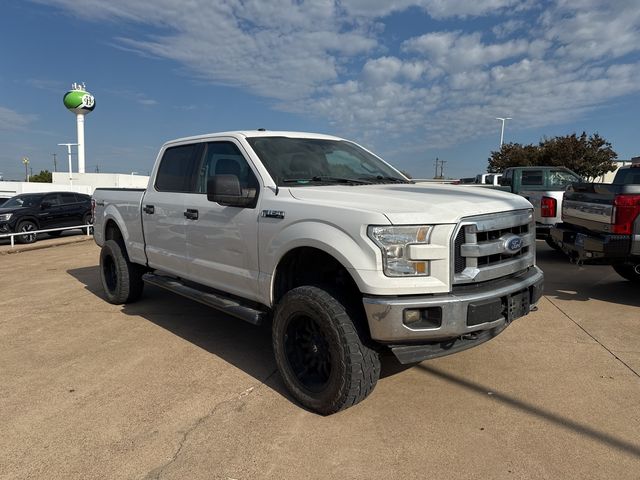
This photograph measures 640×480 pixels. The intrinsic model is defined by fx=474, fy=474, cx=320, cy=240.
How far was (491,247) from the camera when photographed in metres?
3.12

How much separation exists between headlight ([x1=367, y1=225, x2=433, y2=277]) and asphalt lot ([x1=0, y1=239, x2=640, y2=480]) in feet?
3.47

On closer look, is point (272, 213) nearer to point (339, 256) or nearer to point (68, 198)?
point (339, 256)

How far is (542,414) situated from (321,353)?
156cm

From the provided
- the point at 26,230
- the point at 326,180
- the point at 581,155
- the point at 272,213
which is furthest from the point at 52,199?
the point at 581,155

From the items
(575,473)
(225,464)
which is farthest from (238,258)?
(575,473)

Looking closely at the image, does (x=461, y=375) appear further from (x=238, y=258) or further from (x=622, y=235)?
(x=622, y=235)

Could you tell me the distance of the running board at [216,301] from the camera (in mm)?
3820

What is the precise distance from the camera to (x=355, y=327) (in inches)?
122

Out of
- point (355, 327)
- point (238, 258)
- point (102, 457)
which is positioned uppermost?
point (238, 258)

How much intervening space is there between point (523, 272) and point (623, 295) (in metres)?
3.95

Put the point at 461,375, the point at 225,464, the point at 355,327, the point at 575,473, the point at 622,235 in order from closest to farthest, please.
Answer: the point at 575,473
the point at 225,464
the point at 355,327
the point at 461,375
the point at 622,235

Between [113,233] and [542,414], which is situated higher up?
[113,233]

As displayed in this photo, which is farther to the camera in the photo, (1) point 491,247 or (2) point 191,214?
(2) point 191,214

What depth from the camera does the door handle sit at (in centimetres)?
447
